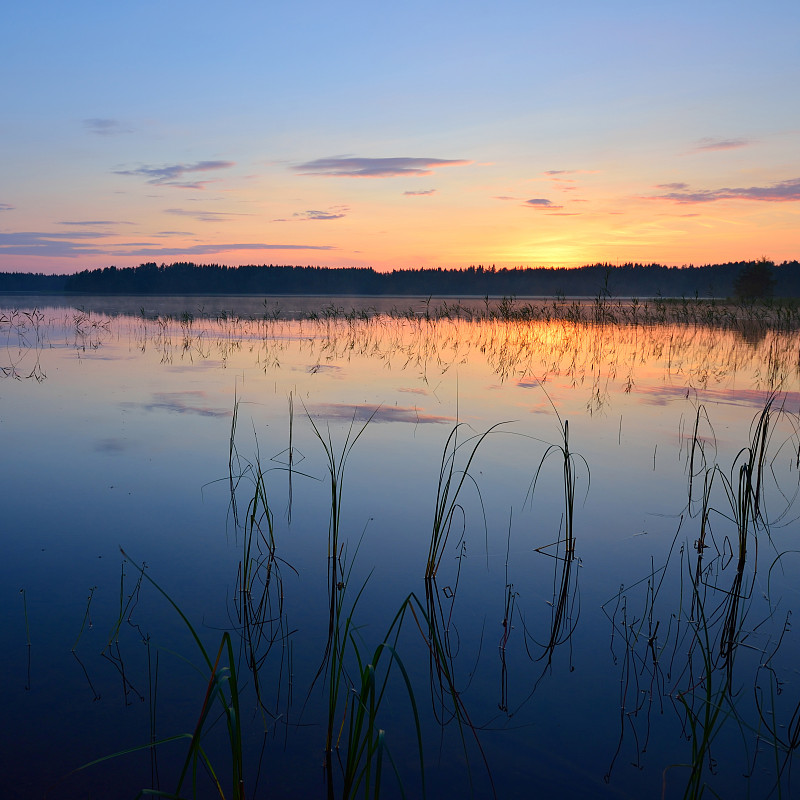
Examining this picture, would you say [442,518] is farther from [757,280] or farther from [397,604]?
[757,280]

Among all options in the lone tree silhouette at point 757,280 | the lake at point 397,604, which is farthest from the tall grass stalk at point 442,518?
the lone tree silhouette at point 757,280

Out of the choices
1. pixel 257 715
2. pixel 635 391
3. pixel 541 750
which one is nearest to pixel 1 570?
pixel 257 715

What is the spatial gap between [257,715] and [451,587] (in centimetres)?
132

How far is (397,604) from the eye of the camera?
132 inches

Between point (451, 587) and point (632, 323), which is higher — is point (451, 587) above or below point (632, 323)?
below

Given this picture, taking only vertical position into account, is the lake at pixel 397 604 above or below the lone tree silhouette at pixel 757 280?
below

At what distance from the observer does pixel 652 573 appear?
368cm

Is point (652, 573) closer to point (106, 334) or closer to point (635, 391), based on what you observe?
point (635, 391)

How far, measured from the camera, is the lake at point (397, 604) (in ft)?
7.46

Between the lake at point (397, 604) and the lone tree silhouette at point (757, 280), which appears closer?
the lake at point (397, 604)

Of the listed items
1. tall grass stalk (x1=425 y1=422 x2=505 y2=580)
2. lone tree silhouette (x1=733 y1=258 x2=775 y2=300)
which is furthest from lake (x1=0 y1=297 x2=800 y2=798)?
lone tree silhouette (x1=733 y1=258 x2=775 y2=300)

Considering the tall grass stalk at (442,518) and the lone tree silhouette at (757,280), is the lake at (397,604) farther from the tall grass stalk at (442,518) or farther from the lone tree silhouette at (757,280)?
the lone tree silhouette at (757,280)

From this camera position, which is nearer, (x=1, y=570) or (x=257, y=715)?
(x=257, y=715)

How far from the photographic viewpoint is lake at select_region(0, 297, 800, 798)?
2.27 m
